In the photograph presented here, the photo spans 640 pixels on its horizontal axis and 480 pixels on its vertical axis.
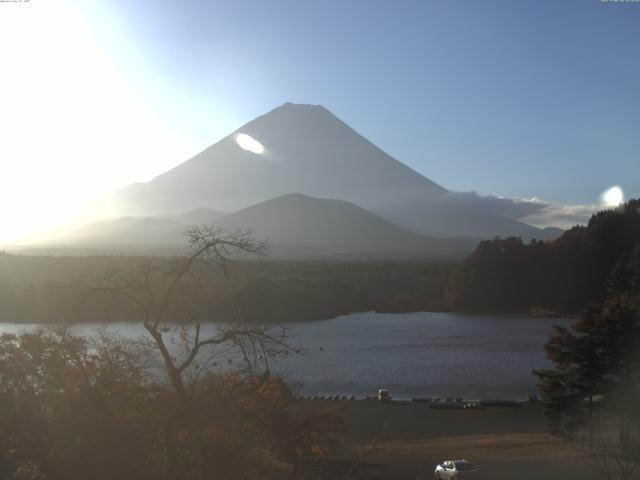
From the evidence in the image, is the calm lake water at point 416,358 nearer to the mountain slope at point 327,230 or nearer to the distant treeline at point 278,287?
the distant treeline at point 278,287

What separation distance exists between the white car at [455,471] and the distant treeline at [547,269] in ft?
90.8

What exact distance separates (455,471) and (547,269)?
30.6 m

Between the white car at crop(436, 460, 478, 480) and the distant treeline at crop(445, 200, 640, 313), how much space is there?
27.7m

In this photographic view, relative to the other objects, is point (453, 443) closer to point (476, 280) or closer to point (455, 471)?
point (455, 471)

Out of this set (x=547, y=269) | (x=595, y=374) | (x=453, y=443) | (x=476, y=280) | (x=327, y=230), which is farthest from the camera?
(x=327, y=230)

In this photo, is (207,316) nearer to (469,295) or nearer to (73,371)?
(73,371)

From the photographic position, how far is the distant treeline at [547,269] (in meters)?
32.8

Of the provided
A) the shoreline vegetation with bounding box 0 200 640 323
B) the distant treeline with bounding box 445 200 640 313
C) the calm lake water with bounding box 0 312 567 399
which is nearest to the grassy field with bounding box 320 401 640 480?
the calm lake water with bounding box 0 312 567 399

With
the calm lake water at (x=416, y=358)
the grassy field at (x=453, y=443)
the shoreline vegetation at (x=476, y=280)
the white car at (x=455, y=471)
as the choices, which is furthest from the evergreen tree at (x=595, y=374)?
the shoreline vegetation at (x=476, y=280)

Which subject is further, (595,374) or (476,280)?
(476,280)

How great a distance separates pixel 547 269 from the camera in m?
35.0

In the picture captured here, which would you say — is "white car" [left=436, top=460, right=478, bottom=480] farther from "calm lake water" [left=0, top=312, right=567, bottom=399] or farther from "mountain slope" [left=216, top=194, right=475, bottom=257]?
"mountain slope" [left=216, top=194, right=475, bottom=257]

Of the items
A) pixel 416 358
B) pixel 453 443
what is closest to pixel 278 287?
pixel 416 358

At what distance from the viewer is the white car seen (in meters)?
6.21
